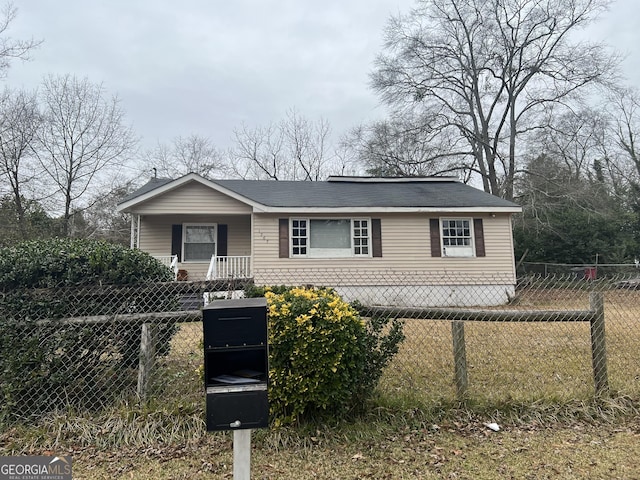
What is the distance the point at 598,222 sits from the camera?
57.1 feet

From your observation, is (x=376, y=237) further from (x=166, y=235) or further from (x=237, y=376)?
(x=237, y=376)

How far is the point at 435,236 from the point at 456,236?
741mm

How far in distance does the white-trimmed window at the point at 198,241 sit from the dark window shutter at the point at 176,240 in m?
0.12

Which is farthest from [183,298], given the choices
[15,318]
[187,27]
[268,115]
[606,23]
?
[606,23]

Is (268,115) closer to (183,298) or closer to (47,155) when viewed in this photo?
(47,155)

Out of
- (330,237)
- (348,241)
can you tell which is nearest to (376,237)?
(348,241)

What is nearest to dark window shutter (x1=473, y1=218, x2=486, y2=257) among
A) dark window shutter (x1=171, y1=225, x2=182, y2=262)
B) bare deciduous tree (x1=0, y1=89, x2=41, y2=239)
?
dark window shutter (x1=171, y1=225, x2=182, y2=262)

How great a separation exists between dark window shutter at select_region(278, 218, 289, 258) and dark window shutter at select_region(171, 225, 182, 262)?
3497 millimetres

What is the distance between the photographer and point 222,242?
11.9 meters

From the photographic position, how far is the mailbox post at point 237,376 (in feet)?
5.34

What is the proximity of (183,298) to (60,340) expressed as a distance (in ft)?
3.10

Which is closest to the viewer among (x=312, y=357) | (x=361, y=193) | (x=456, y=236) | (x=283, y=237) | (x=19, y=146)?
(x=312, y=357)

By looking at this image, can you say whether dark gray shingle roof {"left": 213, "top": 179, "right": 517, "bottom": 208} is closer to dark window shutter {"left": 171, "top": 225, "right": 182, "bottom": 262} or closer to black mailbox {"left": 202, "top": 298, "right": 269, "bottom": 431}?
dark window shutter {"left": 171, "top": 225, "right": 182, "bottom": 262}

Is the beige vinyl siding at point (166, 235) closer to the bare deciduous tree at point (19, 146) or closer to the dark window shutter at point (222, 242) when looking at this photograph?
the dark window shutter at point (222, 242)
